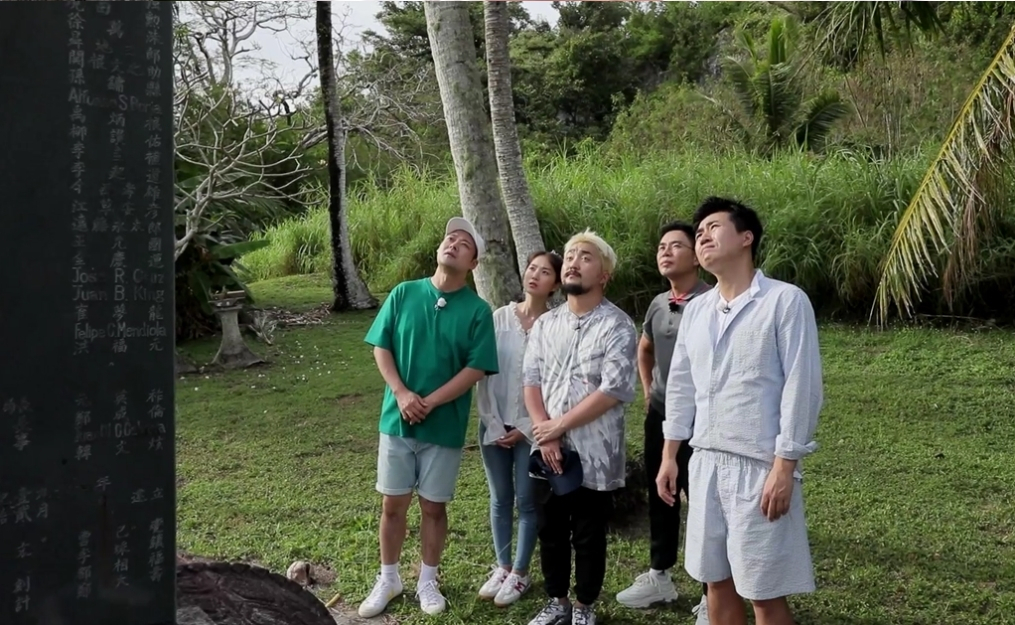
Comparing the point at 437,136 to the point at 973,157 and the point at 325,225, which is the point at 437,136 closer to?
the point at 325,225

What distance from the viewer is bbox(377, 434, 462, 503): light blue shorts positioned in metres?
4.00

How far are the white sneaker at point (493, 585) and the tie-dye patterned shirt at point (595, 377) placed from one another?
2.54 ft

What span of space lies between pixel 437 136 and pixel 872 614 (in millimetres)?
15921

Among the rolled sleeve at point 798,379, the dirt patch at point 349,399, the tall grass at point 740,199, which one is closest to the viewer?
the rolled sleeve at point 798,379

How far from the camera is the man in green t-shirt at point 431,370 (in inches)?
156

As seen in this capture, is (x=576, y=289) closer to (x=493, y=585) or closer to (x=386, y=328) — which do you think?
(x=386, y=328)

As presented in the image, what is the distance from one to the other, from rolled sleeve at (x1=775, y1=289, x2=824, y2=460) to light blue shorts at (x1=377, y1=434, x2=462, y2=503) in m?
1.56

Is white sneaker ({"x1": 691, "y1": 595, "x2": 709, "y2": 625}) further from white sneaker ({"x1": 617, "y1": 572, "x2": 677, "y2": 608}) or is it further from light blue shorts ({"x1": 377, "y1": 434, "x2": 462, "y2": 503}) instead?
light blue shorts ({"x1": 377, "y1": 434, "x2": 462, "y2": 503})

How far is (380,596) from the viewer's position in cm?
416

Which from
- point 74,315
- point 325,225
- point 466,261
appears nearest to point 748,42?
point 325,225

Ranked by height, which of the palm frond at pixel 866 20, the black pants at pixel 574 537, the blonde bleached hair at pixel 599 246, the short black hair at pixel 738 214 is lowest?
the black pants at pixel 574 537

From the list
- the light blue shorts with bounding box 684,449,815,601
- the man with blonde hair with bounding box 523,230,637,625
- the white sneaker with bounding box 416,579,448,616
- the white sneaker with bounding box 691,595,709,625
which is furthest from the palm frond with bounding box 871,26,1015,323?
the white sneaker with bounding box 416,579,448,616

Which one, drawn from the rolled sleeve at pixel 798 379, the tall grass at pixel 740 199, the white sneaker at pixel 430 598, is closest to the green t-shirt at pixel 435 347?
the white sneaker at pixel 430 598

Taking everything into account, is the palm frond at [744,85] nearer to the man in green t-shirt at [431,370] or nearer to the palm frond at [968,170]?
the palm frond at [968,170]
